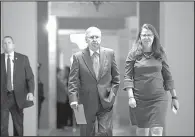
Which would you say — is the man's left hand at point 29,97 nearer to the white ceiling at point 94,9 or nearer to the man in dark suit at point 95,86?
the man in dark suit at point 95,86

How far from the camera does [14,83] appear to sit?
25.1ft

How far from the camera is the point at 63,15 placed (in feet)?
27.5

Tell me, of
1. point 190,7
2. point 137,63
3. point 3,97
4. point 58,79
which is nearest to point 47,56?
point 58,79

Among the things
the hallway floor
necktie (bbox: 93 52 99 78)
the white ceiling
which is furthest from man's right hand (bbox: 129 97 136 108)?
the white ceiling

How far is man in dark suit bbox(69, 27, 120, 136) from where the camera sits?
6559mm

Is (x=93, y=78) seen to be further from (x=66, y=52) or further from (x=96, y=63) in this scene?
(x=66, y=52)

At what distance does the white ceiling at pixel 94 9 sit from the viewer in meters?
8.21

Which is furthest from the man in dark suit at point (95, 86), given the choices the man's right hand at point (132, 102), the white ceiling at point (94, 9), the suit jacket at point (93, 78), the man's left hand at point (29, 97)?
the white ceiling at point (94, 9)

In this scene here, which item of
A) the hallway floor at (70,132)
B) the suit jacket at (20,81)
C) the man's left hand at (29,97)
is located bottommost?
the hallway floor at (70,132)

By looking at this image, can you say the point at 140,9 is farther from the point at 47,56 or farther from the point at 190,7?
the point at 47,56

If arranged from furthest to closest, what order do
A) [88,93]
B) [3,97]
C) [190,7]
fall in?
1. [190,7]
2. [3,97]
3. [88,93]

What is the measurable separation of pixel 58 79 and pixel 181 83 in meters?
2.40

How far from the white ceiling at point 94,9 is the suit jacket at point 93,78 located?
1732 millimetres

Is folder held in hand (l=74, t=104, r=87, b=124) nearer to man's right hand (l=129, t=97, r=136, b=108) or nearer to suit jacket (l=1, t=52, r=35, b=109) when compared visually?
man's right hand (l=129, t=97, r=136, b=108)
